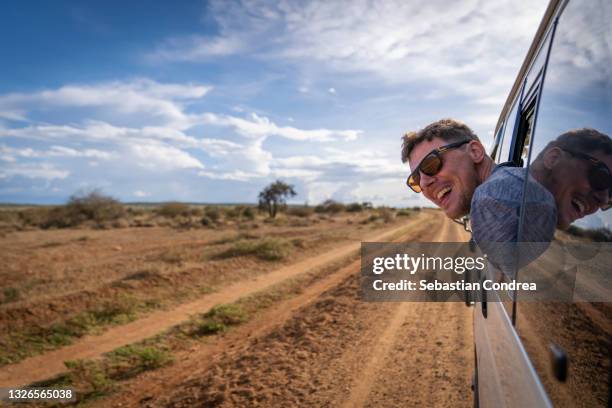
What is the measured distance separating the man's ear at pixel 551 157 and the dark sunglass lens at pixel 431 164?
0.39 meters

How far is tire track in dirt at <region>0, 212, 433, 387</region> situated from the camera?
199 inches

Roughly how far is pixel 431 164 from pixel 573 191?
54 cm

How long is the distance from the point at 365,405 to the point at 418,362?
4.10 ft

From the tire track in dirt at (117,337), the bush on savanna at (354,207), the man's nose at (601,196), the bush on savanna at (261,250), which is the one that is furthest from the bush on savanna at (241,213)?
the man's nose at (601,196)

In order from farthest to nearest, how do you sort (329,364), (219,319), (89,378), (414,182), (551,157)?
1. (219,319)
2. (329,364)
3. (89,378)
4. (414,182)
5. (551,157)

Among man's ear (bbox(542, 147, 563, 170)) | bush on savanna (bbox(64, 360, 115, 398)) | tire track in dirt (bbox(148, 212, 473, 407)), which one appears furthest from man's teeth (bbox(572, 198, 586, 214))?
bush on savanna (bbox(64, 360, 115, 398))

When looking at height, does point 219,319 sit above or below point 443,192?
below

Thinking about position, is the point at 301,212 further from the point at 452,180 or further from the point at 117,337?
the point at 452,180

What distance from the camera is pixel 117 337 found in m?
6.27

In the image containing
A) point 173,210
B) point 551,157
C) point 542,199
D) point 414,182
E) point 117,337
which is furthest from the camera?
point 173,210

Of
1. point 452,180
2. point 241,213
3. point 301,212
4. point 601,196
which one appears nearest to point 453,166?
point 452,180

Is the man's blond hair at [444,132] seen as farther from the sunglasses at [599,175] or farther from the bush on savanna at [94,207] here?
the bush on savanna at [94,207]

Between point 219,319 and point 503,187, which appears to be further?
point 219,319

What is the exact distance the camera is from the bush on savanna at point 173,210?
1523 inches
